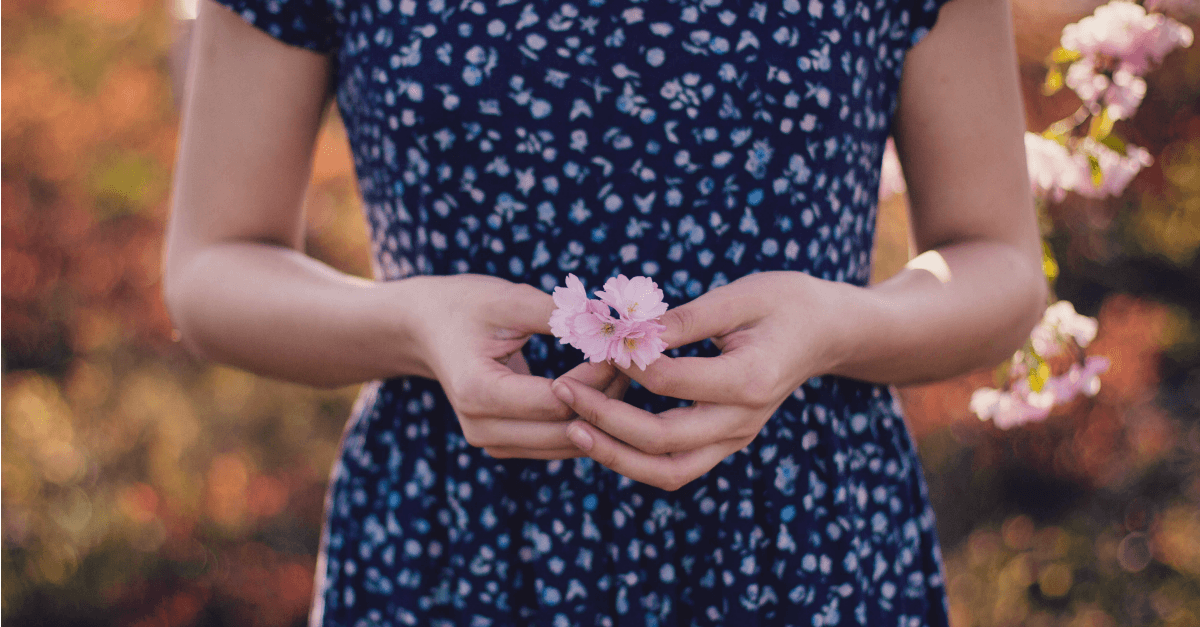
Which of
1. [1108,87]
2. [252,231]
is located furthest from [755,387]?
[1108,87]

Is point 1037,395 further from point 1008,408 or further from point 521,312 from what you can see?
point 521,312

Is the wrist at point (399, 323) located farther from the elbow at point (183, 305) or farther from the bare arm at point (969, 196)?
the bare arm at point (969, 196)

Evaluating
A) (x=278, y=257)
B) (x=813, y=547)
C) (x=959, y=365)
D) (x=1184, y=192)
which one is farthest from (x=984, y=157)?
(x=1184, y=192)

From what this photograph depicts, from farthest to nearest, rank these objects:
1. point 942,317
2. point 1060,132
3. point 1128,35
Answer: point 1060,132 → point 1128,35 → point 942,317

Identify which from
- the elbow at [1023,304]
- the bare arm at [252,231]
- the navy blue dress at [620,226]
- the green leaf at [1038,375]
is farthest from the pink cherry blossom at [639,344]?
the green leaf at [1038,375]

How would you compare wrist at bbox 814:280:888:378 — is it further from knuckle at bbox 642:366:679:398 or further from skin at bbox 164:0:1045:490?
knuckle at bbox 642:366:679:398

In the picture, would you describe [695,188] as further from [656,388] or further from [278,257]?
[278,257]

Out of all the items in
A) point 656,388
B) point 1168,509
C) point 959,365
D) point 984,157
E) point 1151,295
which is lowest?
point 1168,509
